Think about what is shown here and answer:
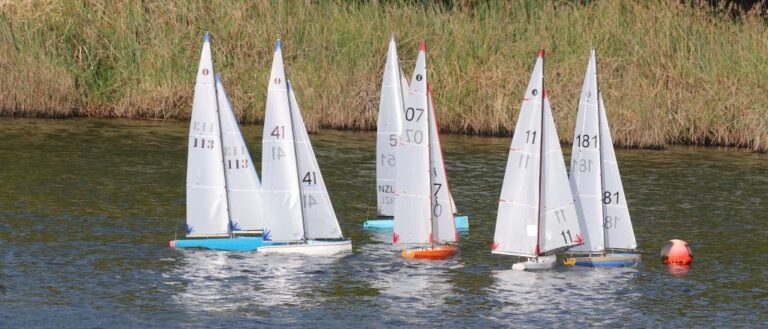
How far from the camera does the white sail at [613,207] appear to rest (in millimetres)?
25844

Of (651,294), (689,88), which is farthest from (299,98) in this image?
(651,294)

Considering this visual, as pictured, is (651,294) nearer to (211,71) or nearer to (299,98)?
(211,71)

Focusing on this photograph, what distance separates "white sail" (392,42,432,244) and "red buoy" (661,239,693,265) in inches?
170

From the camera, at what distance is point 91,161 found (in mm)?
37188

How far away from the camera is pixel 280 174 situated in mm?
26125

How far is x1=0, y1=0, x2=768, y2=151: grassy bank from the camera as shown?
42.1 meters

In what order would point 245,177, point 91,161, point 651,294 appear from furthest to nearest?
point 91,161 < point 245,177 < point 651,294

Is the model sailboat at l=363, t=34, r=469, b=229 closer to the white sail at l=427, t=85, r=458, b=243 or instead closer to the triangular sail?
the white sail at l=427, t=85, r=458, b=243

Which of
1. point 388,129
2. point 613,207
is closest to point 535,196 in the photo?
point 613,207

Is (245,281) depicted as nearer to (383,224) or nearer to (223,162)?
(223,162)

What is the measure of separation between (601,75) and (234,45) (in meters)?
11.7

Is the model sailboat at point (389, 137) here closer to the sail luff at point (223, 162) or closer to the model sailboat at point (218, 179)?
the model sailboat at point (218, 179)

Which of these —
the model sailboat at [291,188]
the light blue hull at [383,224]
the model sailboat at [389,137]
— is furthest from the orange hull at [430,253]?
the light blue hull at [383,224]

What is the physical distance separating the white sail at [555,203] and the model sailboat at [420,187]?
6.04 feet
